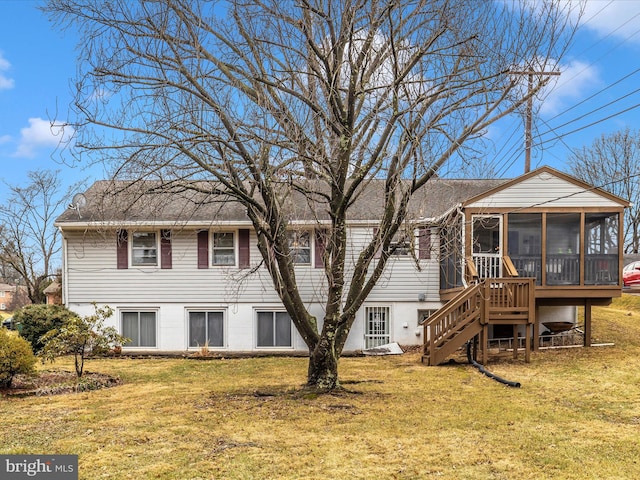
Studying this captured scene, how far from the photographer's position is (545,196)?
1338cm

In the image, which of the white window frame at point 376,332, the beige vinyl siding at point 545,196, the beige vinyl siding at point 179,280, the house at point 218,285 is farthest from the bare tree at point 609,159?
the white window frame at point 376,332

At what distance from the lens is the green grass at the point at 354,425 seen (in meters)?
5.68

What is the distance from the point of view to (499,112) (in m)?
8.70

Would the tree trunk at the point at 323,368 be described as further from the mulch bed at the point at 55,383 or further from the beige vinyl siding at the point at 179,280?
the beige vinyl siding at the point at 179,280

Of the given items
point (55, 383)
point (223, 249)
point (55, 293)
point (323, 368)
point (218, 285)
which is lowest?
point (55, 383)

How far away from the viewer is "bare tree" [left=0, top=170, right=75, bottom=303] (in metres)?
25.3

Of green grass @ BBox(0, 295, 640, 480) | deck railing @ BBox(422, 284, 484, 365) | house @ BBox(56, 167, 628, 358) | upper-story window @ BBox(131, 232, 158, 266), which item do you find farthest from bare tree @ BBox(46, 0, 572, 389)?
upper-story window @ BBox(131, 232, 158, 266)

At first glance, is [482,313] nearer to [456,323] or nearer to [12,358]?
[456,323]

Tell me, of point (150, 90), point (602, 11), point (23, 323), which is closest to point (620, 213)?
point (602, 11)

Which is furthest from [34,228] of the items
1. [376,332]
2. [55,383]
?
[376,332]

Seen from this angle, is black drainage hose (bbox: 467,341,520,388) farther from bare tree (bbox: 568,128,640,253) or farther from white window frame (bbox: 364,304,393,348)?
bare tree (bbox: 568,128,640,253)

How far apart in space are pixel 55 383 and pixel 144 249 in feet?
19.6

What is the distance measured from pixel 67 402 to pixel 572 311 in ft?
44.5

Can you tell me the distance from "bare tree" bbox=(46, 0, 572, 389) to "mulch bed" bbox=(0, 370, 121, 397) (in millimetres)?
4479
